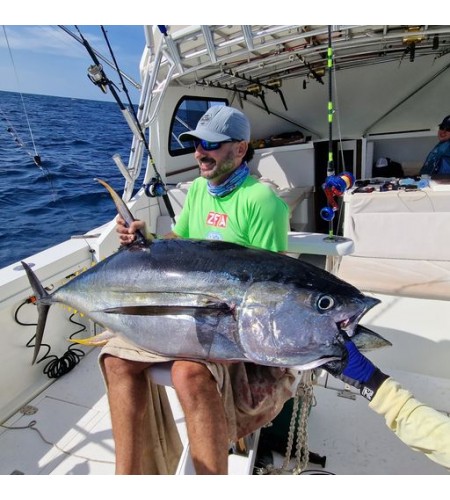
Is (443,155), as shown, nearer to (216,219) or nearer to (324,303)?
(216,219)

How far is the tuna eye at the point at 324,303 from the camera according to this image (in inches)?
47.8

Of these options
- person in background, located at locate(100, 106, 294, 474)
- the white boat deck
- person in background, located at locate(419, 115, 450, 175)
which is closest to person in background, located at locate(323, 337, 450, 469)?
person in background, located at locate(100, 106, 294, 474)

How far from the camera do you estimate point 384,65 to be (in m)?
6.27

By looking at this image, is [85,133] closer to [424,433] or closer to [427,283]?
[427,283]

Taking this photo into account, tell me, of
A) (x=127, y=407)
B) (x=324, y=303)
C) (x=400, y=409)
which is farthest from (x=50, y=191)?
(x=400, y=409)

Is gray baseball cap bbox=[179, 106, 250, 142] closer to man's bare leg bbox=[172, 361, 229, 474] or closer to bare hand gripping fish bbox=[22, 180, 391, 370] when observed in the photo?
bare hand gripping fish bbox=[22, 180, 391, 370]

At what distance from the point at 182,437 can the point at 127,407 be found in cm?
81

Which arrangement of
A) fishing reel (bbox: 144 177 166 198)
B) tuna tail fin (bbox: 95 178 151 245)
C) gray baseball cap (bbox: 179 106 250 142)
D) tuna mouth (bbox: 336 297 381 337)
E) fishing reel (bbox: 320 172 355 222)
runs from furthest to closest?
fishing reel (bbox: 144 177 166 198), fishing reel (bbox: 320 172 355 222), gray baseball cap (bbox: 179 106 250 142), tuna tail fin (bbox: 95 178 151 245), tuna mouth (bbox: 336 297 381 337)

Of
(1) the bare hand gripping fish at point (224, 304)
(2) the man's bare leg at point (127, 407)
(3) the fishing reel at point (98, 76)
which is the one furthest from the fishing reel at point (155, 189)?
(2) the man's bare leg at point (127, 407)

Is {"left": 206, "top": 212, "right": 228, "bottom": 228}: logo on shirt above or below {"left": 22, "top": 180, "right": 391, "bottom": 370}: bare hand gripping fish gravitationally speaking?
above

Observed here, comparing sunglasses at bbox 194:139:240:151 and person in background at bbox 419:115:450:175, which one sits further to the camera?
person in background at bbox 419:115:450:175

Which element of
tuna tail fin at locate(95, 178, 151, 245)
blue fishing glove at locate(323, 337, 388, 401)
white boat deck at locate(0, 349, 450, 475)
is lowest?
white boat deck at locate(0, 349, 450, 475)

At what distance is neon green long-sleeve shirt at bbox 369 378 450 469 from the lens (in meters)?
1.25
